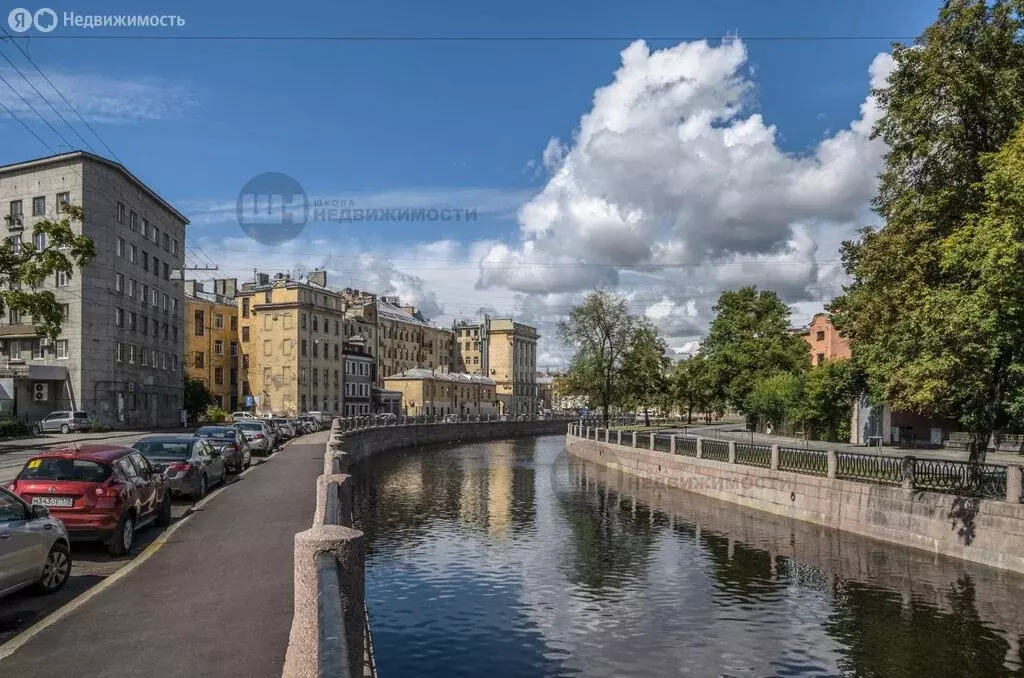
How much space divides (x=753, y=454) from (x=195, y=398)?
200ft

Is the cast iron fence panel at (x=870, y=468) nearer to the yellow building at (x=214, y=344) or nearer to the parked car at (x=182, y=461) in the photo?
the parked car at (x=182, y=461)

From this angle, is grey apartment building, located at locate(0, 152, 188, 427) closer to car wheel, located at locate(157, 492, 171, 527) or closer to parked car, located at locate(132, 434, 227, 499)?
parked car, located at locate(132, 434, 227, 499)

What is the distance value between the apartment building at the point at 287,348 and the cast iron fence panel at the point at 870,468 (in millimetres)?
73718

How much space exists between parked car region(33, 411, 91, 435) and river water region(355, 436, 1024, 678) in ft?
107

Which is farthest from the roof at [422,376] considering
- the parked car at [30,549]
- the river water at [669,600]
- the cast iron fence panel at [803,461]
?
the parked car at [30,549]

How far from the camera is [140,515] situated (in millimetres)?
15000

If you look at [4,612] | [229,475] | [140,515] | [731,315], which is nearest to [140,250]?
[229,475]

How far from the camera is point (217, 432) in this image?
33344 mm

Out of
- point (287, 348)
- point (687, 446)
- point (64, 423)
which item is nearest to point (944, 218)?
point (687, 446)

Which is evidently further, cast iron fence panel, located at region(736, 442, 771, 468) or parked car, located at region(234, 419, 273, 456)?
parked car, located at region(234, 419, 273, 456)

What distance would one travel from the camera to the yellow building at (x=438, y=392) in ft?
370

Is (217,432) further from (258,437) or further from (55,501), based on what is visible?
(55,501)

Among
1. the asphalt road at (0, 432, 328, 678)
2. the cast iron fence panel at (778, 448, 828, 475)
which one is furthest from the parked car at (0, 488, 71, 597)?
the cast iron fence panel at (778, 448, 828, 475)

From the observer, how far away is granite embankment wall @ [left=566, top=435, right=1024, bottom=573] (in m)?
19.6
